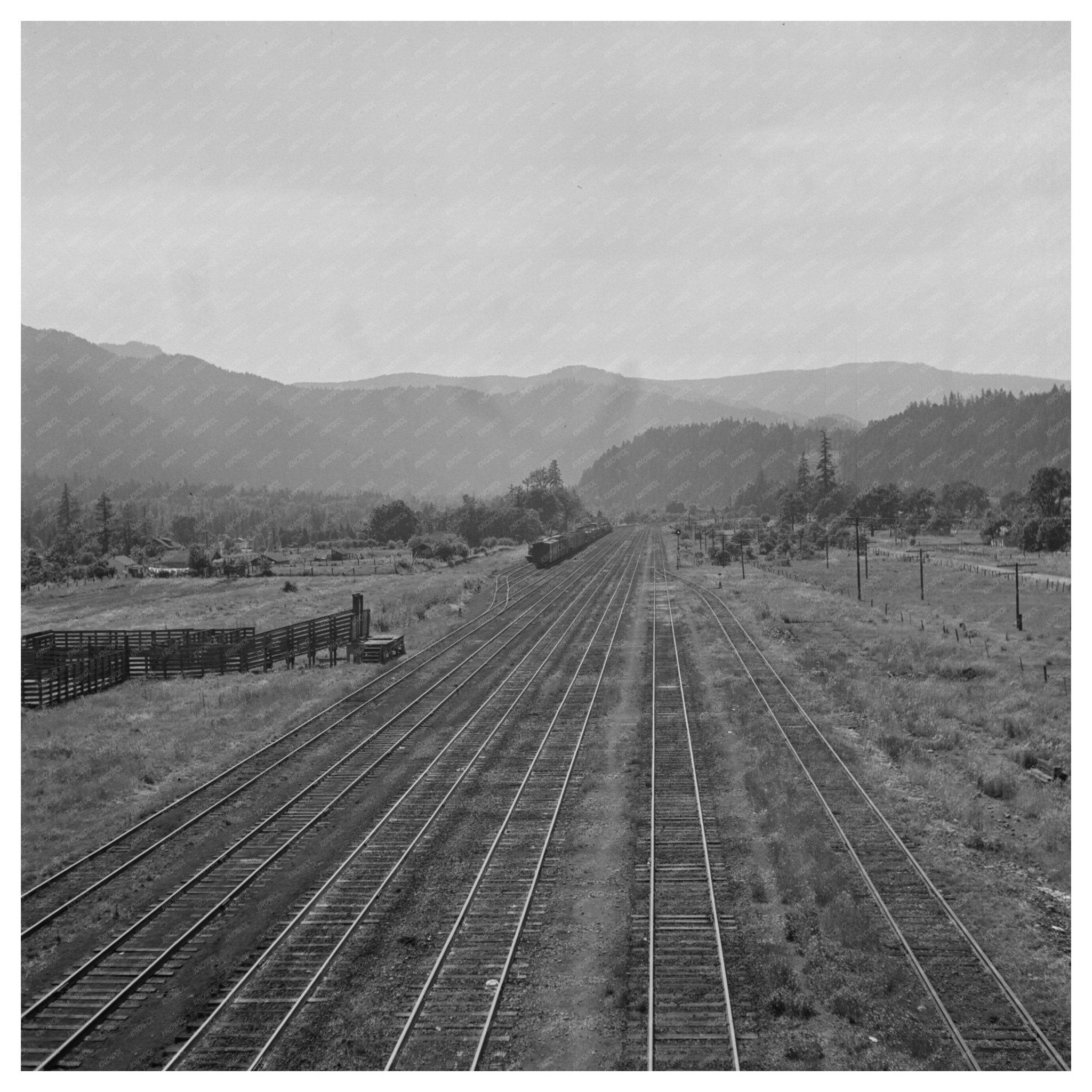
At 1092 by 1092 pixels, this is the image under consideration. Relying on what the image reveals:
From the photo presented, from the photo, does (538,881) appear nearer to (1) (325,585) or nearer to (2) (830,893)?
(2) (830,893)

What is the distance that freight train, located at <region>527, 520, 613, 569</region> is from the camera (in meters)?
74.4

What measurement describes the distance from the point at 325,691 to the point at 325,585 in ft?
166

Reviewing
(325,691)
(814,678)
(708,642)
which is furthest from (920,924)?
(708,642)

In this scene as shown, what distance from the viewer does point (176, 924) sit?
1120cm

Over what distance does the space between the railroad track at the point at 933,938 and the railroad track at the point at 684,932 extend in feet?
7.65

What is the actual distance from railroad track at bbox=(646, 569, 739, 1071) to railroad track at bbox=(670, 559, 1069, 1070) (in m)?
2.33

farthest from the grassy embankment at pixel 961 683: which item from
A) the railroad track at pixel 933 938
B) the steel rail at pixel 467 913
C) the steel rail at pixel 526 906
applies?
the steel rail at pixel 467 913

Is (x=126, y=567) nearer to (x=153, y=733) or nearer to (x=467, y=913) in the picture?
(x=153, y=733)

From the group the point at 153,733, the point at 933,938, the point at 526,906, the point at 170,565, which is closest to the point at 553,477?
the point at 170,565

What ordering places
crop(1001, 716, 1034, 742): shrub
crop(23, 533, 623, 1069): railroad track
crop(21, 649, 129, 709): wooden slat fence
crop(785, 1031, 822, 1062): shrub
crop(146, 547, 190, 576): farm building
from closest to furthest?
crop(785, 1031, 822, 1062): shrub
crop(23, 533, 623, 1069): railroad track
crop(1001, 716, 1034, 742): shrub
crop(21, 649, 129, 709): wooden slat fence
crop(146, 547, 190, 576): farm building

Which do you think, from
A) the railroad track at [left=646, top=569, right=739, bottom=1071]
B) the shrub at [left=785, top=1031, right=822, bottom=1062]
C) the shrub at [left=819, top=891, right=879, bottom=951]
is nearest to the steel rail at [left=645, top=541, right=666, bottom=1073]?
the railroad track at [left=646, top=569, right=739, bottom=1071]

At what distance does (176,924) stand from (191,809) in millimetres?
4816

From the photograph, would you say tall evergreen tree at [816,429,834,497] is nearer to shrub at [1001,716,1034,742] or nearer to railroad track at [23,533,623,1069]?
shrub at [1001,716,1034,742]

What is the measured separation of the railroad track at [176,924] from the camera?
9.08m
